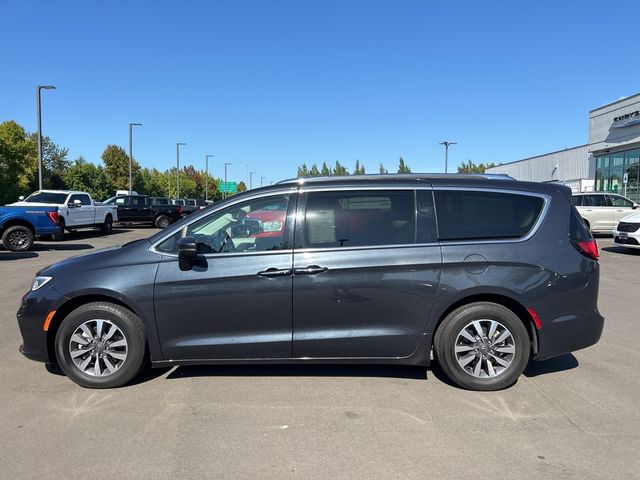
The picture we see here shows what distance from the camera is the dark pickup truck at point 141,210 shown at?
28922mm

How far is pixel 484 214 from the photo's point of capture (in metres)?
4.46

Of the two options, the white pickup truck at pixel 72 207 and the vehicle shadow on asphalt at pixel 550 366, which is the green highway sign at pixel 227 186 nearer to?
the white pickup truck at pixel 72 207

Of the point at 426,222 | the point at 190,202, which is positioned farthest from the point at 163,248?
the point at 190,202

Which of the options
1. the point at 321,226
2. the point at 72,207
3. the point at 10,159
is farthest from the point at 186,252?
the point at 10,159

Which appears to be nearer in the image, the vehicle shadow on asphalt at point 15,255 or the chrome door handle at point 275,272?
the chrome door handle at point 275,272

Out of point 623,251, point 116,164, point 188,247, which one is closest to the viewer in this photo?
point 188,247

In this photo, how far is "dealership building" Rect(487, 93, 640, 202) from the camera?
98.3 feet

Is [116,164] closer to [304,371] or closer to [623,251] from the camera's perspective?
[623,251]

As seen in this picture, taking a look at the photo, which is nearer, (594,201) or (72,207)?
(72,207)

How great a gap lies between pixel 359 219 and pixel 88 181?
192 ft

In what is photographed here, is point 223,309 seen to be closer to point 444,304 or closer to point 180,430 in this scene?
point 180,430

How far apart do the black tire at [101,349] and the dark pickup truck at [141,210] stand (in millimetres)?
Answer: 25836

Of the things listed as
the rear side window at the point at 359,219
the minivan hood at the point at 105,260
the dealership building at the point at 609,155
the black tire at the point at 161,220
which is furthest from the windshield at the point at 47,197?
the dealership building at the point at 609,155

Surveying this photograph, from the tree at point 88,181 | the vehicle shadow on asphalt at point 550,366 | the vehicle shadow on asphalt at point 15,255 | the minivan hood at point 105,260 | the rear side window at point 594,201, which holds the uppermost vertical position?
the tree at point 88,181
